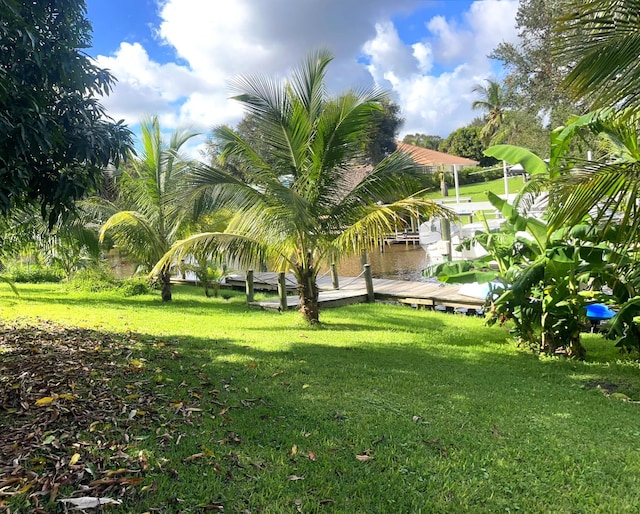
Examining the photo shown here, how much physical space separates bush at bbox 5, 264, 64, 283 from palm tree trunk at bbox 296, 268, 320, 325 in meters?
13.6

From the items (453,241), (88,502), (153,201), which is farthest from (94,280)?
(453,241)

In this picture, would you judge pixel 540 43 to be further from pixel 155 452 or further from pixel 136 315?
pixel 155 452

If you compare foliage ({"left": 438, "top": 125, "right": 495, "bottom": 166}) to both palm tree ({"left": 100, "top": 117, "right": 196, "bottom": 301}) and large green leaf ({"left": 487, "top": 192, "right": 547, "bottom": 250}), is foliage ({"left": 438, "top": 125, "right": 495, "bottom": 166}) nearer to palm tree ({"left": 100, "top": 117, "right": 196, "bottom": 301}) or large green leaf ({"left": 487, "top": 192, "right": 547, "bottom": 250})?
palm tree ({"left": 100, "top": 117, "right": 196, "bottom": 301})

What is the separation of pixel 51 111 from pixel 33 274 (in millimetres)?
18108

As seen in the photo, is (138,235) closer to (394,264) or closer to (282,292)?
(282,292)

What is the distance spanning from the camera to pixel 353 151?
8570 mm

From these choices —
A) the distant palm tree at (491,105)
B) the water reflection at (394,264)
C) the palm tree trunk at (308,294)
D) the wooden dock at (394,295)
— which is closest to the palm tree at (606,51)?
the palm tree trunk at (308,294)

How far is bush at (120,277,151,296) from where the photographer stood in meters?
14.5

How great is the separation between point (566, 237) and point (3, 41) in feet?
22.2

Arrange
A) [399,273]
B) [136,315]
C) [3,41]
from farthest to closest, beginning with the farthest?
[399,273]
[136,315]
[3,41]

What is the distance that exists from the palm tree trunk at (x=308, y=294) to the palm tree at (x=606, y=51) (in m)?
6.17

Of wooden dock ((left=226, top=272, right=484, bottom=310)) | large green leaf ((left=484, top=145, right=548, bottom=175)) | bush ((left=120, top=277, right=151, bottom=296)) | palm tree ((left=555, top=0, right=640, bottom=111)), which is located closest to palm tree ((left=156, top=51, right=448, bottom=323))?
large green leaf ((left=484, top=145, right=548, bottom=175))

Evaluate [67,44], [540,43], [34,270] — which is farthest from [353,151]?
[540,43]

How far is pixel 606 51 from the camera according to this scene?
3602 mm
